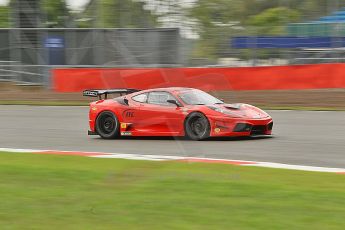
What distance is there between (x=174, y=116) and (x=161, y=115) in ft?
1.29

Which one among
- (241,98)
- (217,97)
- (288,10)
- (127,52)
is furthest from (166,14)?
(217,97)

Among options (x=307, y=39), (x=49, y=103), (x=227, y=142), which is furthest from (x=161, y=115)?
(x=307, y=39)

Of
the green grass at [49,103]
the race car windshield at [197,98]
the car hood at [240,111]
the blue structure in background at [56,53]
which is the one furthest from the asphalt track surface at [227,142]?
the blue structure in background at [56,53]

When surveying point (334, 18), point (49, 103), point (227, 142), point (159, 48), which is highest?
point (334, 18)

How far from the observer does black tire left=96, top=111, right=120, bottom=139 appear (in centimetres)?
1446

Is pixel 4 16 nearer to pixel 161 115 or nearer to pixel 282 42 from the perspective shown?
pixel 282 42

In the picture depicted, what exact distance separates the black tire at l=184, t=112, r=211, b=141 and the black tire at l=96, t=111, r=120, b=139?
2004 mm

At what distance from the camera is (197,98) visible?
13.5m

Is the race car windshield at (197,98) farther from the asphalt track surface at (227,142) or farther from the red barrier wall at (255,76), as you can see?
the red barrier wall at (255,76)

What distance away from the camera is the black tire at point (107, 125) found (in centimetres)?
1446

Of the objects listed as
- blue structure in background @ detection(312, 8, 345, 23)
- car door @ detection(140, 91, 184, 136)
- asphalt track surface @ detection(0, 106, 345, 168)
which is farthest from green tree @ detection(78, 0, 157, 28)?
car door @ detection(140, 91, 184, 136)

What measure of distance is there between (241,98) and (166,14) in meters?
10.5

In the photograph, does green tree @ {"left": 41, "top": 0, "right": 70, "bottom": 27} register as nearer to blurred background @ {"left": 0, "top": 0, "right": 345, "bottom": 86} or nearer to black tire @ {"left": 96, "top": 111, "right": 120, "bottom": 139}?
blurred background @ {"left": 0, "top": 0, "right": 345, "bottom": 86}

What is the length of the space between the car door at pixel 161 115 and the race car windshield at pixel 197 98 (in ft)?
0.72
